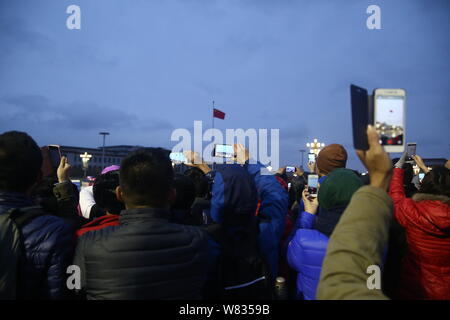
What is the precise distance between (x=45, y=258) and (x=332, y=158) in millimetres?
2570

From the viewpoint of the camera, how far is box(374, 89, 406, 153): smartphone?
133cm

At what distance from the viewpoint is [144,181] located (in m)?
1.66

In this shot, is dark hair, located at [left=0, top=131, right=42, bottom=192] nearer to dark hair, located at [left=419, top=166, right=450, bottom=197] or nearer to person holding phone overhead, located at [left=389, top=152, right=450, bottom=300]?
person holding phone overhead, located at [left=389, top=152, right=450, bottom=300]

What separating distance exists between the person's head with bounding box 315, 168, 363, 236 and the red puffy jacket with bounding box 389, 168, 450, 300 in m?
0.62

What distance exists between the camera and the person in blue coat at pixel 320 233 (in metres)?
2.08

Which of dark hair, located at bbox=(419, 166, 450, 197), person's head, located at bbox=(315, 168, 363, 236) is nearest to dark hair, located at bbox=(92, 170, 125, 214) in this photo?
person's head, located at bbox=(315, 168, 363, 236)

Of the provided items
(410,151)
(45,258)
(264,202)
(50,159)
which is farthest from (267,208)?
(410,151)

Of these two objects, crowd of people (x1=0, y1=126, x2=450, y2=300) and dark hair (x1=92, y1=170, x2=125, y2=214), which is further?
dark hair (x1=92, y1=170, x2=125, y2=214)

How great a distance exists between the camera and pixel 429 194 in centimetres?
252

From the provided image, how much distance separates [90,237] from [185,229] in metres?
0.48

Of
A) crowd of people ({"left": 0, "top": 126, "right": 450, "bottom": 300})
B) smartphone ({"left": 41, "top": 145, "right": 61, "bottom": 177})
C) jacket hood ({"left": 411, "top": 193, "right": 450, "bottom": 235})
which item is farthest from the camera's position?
smartphone ({"left": 41, "top": 145, "right": 61, "bottom": 177})

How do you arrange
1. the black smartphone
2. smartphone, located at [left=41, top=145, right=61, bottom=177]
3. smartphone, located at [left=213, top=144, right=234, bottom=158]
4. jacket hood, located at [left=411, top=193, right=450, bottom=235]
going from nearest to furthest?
the black smartphone
jacket hood, located at [left=411, top=193, right=450, bottom=235]
smartphone, located at [left=41, top=145, right=61, bottom=177]
smartphone, located at [left=213, top=144, right=234, bottom=158]

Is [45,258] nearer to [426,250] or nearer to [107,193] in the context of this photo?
[107,193]
